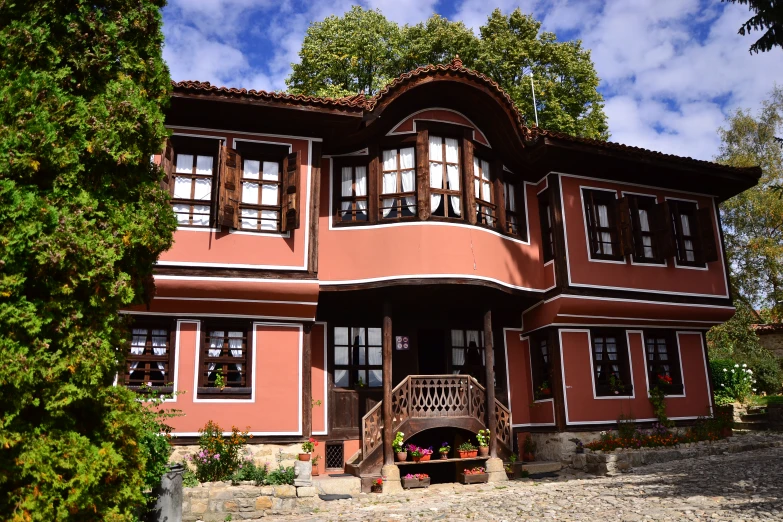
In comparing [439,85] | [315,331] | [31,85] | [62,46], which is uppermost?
[439,85]

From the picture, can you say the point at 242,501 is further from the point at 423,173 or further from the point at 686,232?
the point at 686,232

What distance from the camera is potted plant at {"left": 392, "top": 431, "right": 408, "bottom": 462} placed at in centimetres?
1116

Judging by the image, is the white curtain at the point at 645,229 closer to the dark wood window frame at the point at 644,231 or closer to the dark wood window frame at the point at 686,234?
the dark wood window frame at the point at 644,231

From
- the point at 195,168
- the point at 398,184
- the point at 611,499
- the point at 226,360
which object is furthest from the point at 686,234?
the point at 195,168

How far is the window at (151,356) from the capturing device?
10.9 m

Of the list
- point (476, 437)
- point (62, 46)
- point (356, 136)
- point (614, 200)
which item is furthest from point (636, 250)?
point (62, 46)

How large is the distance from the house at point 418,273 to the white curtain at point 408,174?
0.15 ft

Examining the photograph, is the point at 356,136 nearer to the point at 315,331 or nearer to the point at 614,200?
the point at 315,331

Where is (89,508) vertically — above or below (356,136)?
below

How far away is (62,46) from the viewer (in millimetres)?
5602

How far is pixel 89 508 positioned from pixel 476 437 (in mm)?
8286

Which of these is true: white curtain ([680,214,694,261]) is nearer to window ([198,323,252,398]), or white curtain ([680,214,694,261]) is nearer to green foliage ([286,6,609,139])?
green foliage ([286,6,609,139])

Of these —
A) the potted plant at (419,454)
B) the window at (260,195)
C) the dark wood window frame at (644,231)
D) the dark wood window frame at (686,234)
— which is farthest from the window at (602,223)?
the window at (260,195)

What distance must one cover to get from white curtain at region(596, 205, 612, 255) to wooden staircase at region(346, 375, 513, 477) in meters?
4.60
